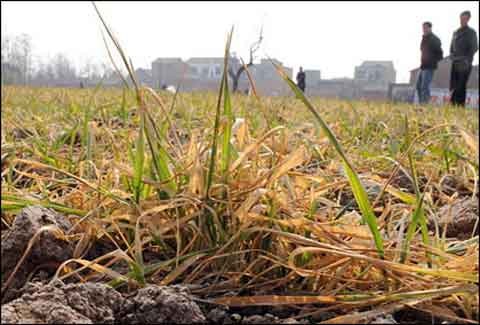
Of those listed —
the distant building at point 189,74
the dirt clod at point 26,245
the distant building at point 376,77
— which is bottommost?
the dirt clod at point 26,245

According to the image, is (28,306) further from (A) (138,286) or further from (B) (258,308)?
(B) (258,308)

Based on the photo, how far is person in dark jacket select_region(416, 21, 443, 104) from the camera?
7.55 m

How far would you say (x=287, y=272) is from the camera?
2.23 feet

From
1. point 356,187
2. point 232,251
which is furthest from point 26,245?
point 356,187

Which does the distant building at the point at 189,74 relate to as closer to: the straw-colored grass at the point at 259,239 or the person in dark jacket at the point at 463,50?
the straw-colored grass at the point at 259,239

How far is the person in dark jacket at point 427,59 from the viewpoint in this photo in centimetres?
755

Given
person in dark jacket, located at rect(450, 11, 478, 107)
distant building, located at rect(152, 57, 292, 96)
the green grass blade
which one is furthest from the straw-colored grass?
person in dark jacket, located at rect(450, 11, 478, 107)

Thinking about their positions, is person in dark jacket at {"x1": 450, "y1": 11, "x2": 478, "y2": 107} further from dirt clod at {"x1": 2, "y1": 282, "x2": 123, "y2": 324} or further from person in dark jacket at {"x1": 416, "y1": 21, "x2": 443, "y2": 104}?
dirt clod at {"x1": 2, "y1": 282, "x2": 123, "y2": 324}

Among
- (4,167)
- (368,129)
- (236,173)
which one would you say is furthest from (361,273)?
(368,129)

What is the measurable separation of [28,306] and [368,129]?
6.48 feet

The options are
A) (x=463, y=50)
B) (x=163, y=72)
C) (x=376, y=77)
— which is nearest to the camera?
(x=163, y=72)

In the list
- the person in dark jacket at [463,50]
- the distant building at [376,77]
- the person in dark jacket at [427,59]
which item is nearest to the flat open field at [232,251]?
the person in dark jacket at [463,50]

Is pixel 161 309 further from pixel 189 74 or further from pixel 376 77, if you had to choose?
pixel 376 77

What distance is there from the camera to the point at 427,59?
755 cm
